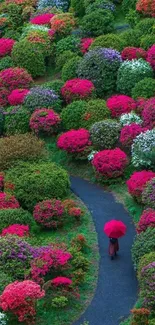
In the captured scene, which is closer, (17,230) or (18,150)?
(17,230)

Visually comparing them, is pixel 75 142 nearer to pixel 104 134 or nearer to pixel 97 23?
pixel 104 134

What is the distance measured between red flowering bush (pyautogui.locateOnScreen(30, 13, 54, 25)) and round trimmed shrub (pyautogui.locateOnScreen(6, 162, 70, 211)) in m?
15.4

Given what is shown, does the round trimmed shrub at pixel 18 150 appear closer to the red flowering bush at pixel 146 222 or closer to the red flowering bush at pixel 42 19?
the red flowering bush at pixel 146 222

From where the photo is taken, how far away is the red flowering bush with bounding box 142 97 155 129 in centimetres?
3061

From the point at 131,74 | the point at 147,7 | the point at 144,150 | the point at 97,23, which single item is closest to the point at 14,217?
the point at 144,150

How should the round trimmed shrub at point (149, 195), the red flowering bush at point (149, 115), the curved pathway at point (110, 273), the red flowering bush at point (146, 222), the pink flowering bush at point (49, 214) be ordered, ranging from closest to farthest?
1. the curved pathway at point (110, 273)
2. the red flowering bush at point (146, 222)
3. the round trimmed shrub at point (149, 195)
4. the pink flowering bush at point (49, 214)
5. the red flowering bush at point (149, 115)

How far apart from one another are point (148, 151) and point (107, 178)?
2032 millimetres

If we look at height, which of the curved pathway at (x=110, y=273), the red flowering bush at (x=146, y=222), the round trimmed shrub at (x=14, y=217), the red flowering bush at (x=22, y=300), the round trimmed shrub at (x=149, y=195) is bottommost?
the curved pathway at (x=110, y=273)

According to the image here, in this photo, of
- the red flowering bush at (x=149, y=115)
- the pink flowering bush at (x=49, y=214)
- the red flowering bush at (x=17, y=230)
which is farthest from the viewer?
the red flowering bush at (x=149, y=115)

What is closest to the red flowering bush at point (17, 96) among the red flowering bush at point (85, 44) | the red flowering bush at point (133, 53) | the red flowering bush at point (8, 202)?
the red flowering bush at point (85, 44)

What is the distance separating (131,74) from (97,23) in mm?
6729

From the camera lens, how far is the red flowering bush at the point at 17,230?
953 inches

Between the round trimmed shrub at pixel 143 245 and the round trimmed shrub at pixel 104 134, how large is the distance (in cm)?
765

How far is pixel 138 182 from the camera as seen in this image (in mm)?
27000
